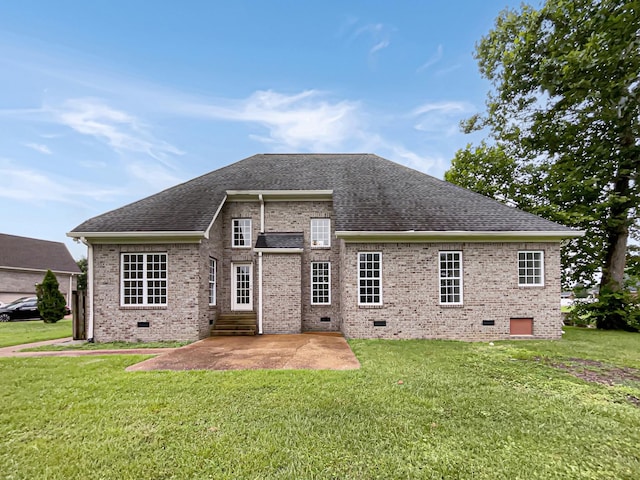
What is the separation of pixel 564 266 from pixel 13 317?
32.0m

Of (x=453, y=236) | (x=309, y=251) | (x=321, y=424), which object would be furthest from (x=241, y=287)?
(x=321, y=424)

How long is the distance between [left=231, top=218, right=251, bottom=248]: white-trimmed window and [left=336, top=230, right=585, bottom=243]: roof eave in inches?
177

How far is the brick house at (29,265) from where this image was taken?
24.4 m

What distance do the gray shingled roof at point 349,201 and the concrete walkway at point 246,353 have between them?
12.8 ft

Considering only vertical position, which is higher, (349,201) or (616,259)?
(349,201)

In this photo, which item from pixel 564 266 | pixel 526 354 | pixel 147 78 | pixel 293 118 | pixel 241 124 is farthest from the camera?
pixel 241 124

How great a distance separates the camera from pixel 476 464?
126 inches

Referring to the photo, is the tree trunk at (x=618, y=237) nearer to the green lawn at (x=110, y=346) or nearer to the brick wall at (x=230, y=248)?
the brick wall at (x=230, y=248)

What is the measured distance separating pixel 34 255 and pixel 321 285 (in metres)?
29.4

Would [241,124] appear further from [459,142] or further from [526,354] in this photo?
[526,354]

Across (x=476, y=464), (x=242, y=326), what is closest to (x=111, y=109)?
(x=242, y=326)

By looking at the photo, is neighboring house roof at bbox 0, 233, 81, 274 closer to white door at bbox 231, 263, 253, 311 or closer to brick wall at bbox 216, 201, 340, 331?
→ brick wall at bbox 216, 201, 340, 331

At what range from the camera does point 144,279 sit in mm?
10734

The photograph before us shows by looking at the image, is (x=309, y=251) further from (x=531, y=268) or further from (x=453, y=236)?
(x=531, y=268)
